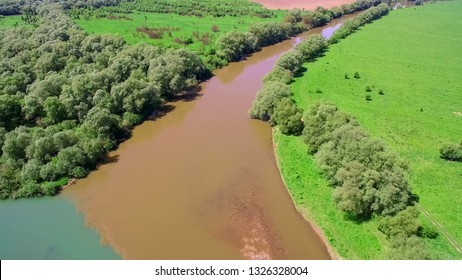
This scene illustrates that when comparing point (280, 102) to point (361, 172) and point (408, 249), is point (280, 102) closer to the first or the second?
point (361, 172)

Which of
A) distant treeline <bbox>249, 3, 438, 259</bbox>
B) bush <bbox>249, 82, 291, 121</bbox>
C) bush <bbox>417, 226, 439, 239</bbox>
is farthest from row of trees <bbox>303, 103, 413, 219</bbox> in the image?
bush <bbox>249, 82, 291, 121</bbox>

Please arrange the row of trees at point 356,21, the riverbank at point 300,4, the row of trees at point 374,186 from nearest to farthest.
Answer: the row of trees at point 374,186 < the row of trees at point 356,21 < the riverbank at point 300,4

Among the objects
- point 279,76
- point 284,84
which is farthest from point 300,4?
point 284,84

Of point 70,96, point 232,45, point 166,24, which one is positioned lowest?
point 70,96

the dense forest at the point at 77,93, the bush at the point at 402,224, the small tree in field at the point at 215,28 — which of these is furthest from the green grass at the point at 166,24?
the bush at the point at 402,224

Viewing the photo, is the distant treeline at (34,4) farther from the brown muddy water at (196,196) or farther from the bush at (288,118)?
the bush at (288,118)

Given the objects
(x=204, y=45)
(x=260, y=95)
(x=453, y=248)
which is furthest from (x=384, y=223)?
(x=204, y=45)
